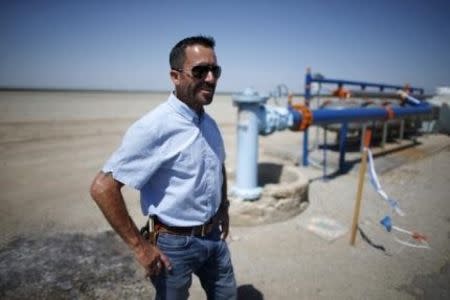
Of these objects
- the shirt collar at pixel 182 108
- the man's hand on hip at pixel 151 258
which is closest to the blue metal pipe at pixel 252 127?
the shirt collar at pixel 182 108

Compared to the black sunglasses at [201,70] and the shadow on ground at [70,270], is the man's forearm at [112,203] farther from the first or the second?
the shadow on ground at [70,270]

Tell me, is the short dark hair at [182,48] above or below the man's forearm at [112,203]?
above

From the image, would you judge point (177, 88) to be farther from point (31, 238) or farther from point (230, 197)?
point (31, 238)

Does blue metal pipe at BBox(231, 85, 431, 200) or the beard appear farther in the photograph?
blue metal pipe at BBox(231, 85, 431, 200)

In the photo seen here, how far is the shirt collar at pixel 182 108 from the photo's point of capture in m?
1.64

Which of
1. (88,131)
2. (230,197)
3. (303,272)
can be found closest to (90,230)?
(230,197)

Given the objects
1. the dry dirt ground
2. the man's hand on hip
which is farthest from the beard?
the dry dirt ground

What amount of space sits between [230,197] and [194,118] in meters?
2.70

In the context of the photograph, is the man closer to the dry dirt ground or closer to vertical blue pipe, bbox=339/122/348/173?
the dry dirt ground

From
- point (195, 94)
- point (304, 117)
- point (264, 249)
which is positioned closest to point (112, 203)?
point (195, 94)

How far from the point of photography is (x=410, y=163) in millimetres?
7742

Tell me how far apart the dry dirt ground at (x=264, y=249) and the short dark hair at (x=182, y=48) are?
2178 mm

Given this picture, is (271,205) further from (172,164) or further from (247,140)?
(172,164)

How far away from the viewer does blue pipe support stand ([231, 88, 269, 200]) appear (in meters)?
3.97
